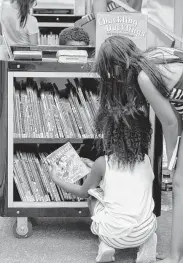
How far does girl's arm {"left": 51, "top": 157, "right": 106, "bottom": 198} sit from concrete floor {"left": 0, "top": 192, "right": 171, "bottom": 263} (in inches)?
10.9

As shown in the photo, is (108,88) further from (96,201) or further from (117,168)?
(96,201)

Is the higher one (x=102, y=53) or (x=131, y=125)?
(x=102, y=53)

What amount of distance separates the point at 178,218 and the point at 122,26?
0.99 metres

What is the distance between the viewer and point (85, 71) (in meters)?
2.89

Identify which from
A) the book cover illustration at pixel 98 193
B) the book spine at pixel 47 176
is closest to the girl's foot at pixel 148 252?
the book cover illustration at pixel 98 193

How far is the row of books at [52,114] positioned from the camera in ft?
9.73

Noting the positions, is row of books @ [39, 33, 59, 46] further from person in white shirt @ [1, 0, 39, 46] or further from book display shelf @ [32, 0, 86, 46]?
person in white shirt @ [1, 0, 39, 46]

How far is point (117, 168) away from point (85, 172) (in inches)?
12.5

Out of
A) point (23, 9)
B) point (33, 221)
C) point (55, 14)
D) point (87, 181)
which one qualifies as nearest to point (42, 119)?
point (87, 181)

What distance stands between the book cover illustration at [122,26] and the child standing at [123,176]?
11.7 inches

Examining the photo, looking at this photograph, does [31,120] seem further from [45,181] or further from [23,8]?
[23,8]

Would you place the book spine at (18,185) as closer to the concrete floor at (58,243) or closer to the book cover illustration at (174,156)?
the concrete floor at (58,243)

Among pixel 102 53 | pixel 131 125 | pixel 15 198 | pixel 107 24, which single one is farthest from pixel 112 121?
pixel 15 198

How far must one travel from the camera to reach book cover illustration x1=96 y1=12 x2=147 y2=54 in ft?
9.34
